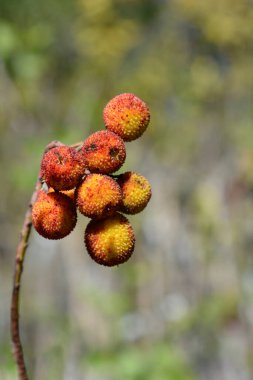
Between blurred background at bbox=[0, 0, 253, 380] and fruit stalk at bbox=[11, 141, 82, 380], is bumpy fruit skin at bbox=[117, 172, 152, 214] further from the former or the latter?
blurred background at bbox=[0, 0, 253, 380]

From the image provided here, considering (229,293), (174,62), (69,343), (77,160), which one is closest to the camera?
(77,160)

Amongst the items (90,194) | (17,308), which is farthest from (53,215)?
(17,308)

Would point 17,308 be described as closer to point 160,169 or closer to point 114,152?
point 114,152

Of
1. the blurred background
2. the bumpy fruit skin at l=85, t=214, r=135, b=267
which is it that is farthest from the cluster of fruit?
the blurred background

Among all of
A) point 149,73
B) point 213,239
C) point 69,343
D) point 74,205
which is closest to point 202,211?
point 213,239

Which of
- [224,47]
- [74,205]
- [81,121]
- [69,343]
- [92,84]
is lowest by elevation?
[69,343]

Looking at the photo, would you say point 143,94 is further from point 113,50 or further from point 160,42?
point 160,42
